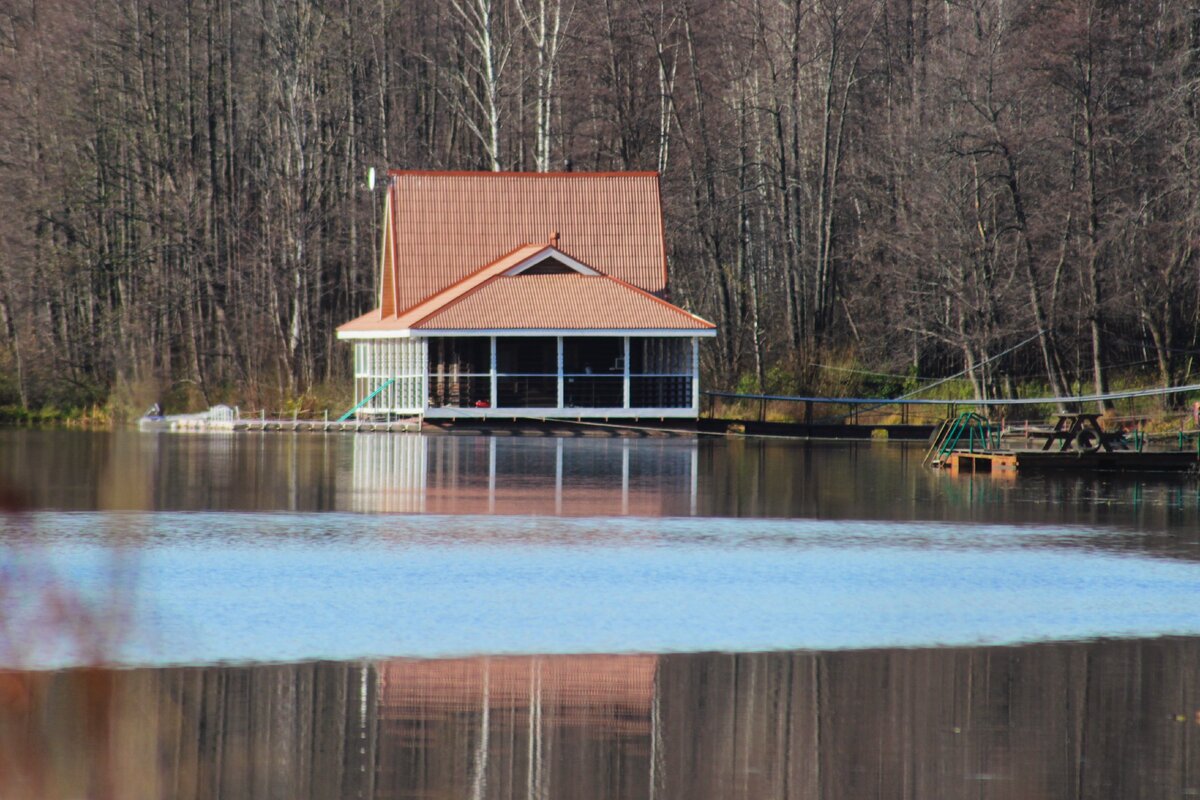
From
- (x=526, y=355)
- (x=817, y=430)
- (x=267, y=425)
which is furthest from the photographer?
(x=526, y=355)

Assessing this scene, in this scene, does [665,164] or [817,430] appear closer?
[817,430]

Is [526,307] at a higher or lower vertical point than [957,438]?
higher

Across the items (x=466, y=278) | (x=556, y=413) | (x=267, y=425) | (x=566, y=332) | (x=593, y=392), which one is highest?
(x=466, y=278)

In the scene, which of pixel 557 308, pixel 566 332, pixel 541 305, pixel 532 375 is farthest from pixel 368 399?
pixel 566 332

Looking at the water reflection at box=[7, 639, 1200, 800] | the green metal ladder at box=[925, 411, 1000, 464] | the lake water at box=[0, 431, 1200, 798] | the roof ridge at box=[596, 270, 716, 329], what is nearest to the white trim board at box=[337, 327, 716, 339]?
the roof ridge at box=[596, 270, 716, 329]

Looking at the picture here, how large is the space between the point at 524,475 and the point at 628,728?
19522 millimetres

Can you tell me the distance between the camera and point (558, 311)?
44.1 metres

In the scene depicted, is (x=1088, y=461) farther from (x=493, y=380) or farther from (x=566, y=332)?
(x=493, y=380)

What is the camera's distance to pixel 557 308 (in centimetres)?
4434

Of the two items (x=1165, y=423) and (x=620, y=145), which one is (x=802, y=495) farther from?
(x=620, y=145)

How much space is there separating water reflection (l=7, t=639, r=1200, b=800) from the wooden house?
3116 cm

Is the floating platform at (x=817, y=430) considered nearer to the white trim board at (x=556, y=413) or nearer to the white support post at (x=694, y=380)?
the white support post at (x=694, y=380)

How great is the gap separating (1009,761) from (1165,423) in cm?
3356

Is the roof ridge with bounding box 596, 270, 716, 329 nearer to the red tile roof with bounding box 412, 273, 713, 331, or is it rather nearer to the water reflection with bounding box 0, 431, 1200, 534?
the red tile roof with bounding box 412, 273, 713, 331
